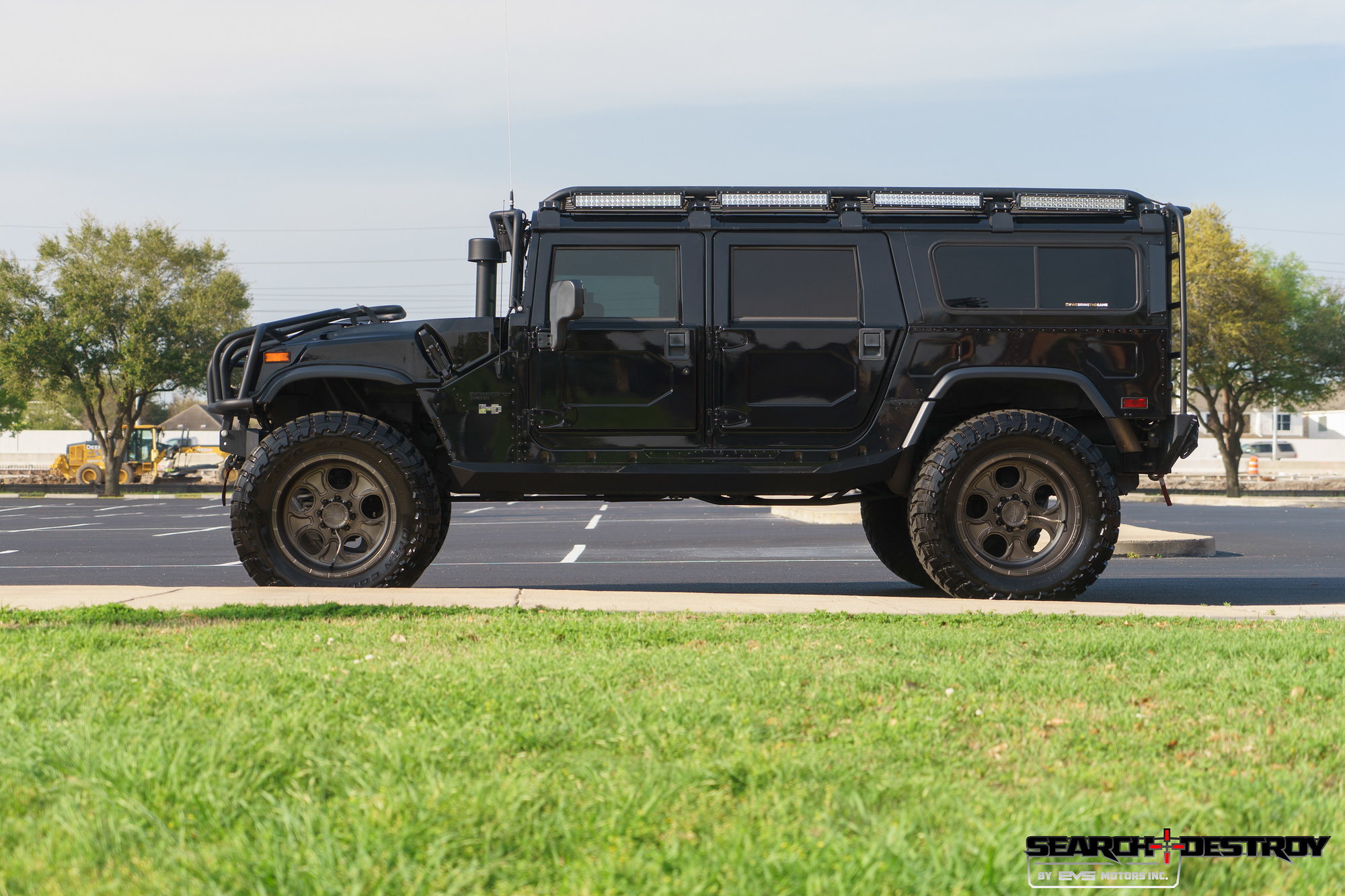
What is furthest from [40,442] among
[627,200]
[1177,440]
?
[1177,440]

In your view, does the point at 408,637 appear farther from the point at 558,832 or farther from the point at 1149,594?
the point at 1149,594

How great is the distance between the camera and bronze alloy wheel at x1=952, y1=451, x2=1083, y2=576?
7461 millimetres

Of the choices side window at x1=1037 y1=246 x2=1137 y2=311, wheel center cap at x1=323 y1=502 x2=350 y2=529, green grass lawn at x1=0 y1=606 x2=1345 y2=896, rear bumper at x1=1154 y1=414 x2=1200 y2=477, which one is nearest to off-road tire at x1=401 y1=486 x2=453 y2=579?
wheel center cap at x1=323 y1=502 x2=350 y2=529

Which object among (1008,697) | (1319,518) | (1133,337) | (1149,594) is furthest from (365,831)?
(1319,518)

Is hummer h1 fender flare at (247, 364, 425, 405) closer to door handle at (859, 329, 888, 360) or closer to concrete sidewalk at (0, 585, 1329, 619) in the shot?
concrete sidewalk at (0, 585, 1329, 619)

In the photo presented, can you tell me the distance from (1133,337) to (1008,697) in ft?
13.9

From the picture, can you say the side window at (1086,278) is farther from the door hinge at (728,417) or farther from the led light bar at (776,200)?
the door hinge at (728,417)

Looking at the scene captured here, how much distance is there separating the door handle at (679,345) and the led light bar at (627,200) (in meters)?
0.86

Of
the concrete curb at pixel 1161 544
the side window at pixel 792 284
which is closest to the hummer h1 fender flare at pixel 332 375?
the side window at pixel 792 284

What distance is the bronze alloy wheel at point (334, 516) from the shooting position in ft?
24.9

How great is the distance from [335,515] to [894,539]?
13.9 ft

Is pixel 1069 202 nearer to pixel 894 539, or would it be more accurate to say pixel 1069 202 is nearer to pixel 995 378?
pixel 995 378

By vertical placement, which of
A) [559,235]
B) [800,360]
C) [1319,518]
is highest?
[559,235]

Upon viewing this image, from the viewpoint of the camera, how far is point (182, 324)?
43562 mm
